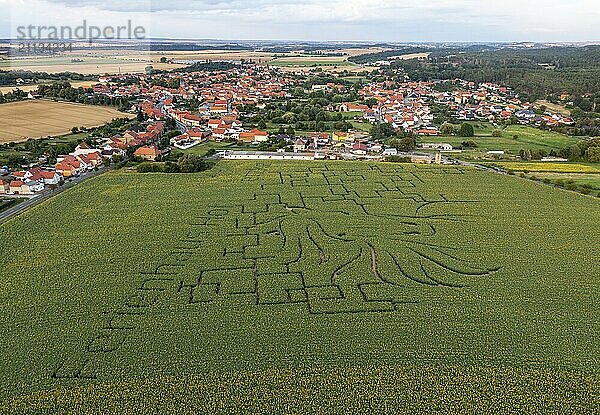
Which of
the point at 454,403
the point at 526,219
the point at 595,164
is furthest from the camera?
the point at 595,164

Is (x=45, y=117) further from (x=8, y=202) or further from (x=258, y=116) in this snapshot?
(x=8, y=202)

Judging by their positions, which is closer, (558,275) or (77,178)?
(558,275)

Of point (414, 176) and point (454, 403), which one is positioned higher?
point (414, 176)

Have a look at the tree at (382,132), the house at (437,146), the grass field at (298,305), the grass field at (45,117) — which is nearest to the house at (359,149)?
the house at (437,146)

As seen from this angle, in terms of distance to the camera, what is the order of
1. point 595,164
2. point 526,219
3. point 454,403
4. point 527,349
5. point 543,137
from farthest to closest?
1. point 543,137
2. point 595,164
3. point 526,219
4. point 527,349
5. point 454,403

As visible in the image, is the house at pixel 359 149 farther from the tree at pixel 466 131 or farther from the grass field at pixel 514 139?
the tree at pixel 466 131

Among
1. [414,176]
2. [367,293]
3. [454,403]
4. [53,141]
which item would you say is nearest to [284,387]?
[454,403]

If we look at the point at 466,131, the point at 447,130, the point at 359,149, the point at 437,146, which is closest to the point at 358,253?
the point at 359,149

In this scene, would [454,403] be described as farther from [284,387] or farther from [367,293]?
[367,293]
